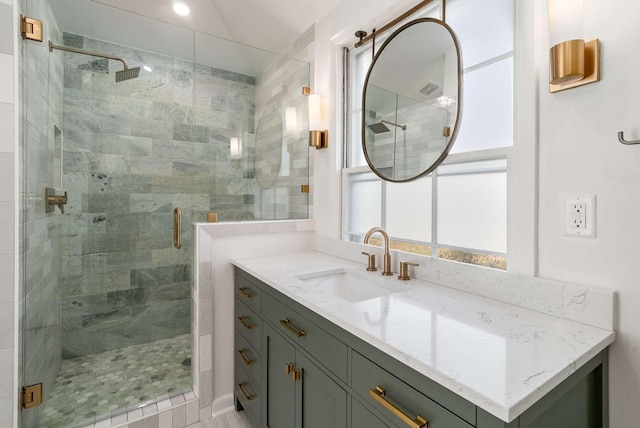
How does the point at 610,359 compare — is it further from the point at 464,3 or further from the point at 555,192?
the point at 464,3

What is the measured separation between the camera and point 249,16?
245 cm

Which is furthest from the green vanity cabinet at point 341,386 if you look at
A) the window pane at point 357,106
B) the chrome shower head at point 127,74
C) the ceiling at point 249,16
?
the ceiling at point 249,16

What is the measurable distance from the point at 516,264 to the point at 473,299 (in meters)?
0.20

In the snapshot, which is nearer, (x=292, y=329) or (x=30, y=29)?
(x=292, y=329)

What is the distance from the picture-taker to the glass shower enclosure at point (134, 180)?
169cm

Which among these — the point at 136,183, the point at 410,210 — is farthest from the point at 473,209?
the point at 136,183

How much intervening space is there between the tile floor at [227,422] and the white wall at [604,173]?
1.66 meters

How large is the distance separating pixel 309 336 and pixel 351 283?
55 centimetres

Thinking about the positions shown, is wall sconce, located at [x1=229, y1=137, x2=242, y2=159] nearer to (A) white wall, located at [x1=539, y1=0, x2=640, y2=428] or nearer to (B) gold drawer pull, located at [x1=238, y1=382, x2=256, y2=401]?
(B) gold drawer pull, located at [x1=238, y1=382, x2=256, y2=401]

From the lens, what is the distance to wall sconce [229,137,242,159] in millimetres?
2170

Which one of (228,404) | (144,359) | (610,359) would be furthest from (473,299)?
(144,359)

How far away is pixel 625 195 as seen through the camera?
0.88 m

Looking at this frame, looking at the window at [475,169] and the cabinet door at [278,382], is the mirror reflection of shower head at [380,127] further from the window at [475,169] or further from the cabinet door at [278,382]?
the cabinet door at [278,382]

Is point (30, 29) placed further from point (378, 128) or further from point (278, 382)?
point (278, 382)
